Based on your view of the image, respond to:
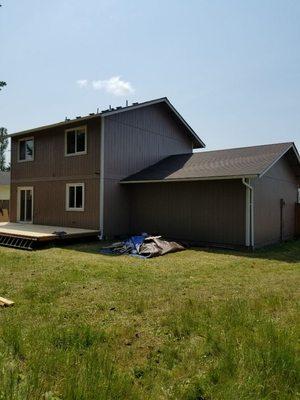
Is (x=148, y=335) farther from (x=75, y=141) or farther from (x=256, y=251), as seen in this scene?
(x=75, y=141)

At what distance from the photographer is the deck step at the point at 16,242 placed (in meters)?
11.7

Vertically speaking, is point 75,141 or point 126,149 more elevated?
point 75,141

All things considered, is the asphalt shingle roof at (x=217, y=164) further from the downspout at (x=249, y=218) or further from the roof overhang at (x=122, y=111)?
the roof overhang at (x=122, y=111)

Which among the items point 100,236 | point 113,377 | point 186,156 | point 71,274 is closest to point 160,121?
point 186,156

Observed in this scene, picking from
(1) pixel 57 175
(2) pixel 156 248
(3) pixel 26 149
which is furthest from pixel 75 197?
(2) pixel 156 248

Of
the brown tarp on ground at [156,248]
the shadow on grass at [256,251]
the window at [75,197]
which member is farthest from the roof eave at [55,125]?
the brown tarp on ground at [156,248]

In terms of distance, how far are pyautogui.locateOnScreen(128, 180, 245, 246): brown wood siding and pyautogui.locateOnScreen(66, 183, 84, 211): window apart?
6.63ft

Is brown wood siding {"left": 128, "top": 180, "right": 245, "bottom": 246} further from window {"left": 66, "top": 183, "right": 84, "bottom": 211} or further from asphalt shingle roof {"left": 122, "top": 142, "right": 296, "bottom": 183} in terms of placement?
window {"left": 66, "top": 183, "right": 84, "bottom": 211}

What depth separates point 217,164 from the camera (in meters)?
13.3

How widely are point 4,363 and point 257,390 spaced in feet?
7.60

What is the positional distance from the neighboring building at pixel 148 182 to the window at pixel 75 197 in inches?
1.7

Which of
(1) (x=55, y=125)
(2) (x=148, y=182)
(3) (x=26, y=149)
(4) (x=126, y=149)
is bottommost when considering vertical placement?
(2) (x=148, y=182)

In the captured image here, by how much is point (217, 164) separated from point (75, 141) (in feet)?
19.8

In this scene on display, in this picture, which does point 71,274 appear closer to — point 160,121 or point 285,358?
point 285,358
